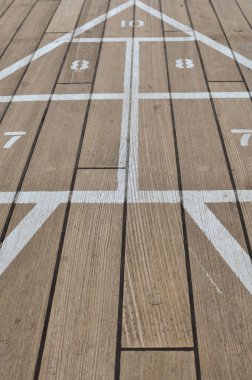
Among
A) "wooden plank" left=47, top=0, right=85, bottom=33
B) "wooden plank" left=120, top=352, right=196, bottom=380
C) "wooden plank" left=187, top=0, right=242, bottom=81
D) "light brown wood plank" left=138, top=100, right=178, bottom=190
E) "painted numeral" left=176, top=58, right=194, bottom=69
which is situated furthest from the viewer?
"wooden plank" left=47, top=0, right=85, bottom=33

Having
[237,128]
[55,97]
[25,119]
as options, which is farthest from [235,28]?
[25,119]

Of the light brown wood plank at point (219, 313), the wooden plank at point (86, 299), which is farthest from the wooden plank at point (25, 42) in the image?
the light brown wood plank at point (219, 313)

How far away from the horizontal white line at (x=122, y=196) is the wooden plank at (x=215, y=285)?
0.04 m

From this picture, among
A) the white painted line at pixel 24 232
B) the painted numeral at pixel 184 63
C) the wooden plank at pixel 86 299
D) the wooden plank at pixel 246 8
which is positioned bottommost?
the wooden plank at pixel 246 8

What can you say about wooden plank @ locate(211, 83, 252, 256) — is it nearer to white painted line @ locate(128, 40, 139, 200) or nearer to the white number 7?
white painted line @ locate(128, 40, 139, 200)

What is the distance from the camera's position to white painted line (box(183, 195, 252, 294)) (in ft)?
5.62

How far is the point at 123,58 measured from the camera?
3244mm

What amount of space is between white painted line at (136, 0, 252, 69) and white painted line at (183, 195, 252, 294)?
1.44 metres

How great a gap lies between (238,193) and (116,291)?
27.7 inches

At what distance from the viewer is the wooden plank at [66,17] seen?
12.2 feet

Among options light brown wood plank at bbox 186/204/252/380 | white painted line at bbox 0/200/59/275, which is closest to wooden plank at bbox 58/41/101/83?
white painted line at bbox 0/200/59/275

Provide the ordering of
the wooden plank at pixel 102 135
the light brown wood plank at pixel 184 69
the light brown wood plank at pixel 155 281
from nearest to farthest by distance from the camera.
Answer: the light brown wood plank at pixel 155 281 → the wooden plank at pixel 102 135 → the light brown wood plank at pixel 184 69

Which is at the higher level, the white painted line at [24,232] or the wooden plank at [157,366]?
the white painted line at [24,232]

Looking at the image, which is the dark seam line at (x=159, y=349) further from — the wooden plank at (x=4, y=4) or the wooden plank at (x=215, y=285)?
the wooden plank at (x=4, y=4)
